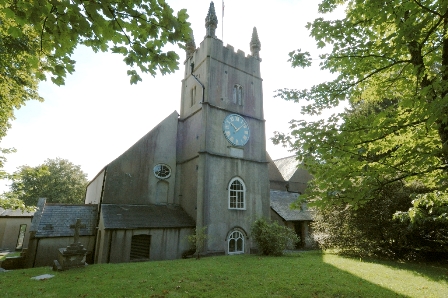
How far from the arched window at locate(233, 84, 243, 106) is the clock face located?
1647 mm

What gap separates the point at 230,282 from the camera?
9258 mm

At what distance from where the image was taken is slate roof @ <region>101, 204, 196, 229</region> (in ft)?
51.9

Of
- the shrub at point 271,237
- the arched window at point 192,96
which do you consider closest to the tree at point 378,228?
the shrub at point 271,237

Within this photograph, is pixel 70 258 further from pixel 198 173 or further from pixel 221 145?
pixel 221 145

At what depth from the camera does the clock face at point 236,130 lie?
2090 centimetres

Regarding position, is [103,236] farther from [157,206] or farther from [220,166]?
[220,166]

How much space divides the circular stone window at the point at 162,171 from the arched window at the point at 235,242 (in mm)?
7478

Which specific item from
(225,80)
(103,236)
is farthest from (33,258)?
(225,80)

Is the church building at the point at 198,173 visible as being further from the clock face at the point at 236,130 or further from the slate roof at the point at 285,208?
the slate roof at the point at 285,208

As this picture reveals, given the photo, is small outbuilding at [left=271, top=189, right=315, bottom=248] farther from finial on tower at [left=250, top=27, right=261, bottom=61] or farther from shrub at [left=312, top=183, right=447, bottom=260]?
finial on tower at [left=250, top=27, right=261, bottom=61]

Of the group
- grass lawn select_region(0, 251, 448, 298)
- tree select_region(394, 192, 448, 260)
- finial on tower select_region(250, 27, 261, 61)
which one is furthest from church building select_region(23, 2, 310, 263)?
tree select_region(394, 192, 448, 260)

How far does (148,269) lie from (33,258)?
8.33 meters

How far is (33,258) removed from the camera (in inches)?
560

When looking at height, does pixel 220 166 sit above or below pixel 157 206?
above
